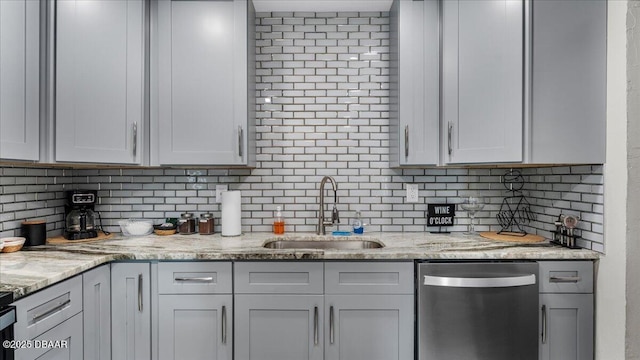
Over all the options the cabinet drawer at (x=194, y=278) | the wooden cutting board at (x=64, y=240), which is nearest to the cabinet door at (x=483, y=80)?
the cabinet drawer at (x=194, y=278)

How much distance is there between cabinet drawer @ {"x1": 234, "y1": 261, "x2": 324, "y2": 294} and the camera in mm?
1966


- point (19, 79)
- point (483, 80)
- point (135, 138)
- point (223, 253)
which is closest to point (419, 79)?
point (483, 80)

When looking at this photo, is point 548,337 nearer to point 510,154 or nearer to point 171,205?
point 510,154

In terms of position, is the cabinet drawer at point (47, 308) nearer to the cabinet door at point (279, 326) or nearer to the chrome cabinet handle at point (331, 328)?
the cabinet door at point (279, 326)

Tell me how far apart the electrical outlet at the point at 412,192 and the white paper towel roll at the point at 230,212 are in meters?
1.21

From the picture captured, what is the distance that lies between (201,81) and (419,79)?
54.3 inches

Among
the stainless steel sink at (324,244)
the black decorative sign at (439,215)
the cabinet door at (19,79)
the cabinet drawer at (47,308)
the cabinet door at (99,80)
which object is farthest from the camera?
the black decorative sign at (439,215)

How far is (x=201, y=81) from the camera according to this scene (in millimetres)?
2270

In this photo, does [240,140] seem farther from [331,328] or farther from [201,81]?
[331,328]

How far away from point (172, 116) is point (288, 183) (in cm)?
90

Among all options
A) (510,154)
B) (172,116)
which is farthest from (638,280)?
(172,116)

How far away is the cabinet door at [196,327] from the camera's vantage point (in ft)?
6.46

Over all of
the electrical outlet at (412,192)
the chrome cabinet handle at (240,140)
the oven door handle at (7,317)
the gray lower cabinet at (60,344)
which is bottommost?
the gray lower cabinet at (60,344)

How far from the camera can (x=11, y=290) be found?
1.32 meters
